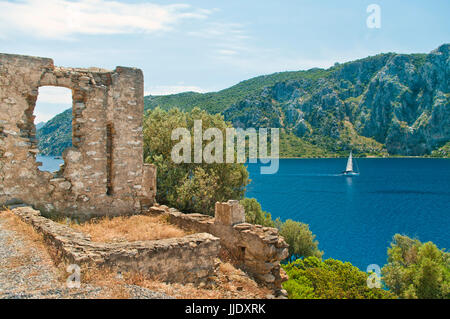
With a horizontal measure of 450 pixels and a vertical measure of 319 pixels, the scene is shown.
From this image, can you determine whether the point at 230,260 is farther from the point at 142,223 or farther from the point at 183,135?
the point at 183,135

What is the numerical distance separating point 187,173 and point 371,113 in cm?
17517

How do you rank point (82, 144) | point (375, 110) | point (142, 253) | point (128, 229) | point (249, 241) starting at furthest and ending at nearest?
1. point (375, 110)
2. point (82, 144)
3. point (128, 229)
4. point (249, 241)
5. point (142, 253)

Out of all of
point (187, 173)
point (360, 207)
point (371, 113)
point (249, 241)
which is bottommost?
point (360, 207)

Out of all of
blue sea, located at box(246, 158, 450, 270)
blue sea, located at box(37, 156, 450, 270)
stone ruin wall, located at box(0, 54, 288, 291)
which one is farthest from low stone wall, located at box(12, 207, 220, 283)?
blue sea, located at box(37, 156, 450, 270)

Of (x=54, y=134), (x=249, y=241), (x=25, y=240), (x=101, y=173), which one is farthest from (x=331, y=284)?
(x=54, y=134)

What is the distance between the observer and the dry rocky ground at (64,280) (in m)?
6.04

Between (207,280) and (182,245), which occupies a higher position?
(182,245)

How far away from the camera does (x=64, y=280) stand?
6469 mm

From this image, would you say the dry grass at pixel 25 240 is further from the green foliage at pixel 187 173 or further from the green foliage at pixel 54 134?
the green foliage at pixel 54 134

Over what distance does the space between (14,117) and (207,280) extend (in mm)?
8174

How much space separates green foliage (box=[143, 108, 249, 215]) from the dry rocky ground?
37.4 ft

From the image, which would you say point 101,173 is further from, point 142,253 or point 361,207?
point 361,207
